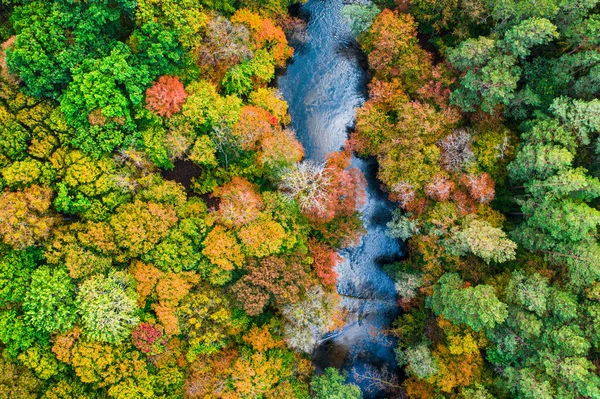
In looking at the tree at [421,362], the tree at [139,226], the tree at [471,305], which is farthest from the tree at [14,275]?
the tree at [471,305]

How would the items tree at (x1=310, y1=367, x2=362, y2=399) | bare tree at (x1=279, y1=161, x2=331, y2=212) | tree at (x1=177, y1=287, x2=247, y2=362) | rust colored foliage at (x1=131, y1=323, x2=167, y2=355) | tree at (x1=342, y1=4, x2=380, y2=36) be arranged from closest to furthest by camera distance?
rust colored foliage at (x1=131, y1=323, x2=167, y2=355)
tree at (x1=177, y1=287, x2=247, y2=362)
bare tree at (x1=279, y1=161, x2=331, y2=212)
tree at (x1=310, y1=367, x2=362, y2=399)
tree at (x1=342, y1=4, x2=380, y2=36)

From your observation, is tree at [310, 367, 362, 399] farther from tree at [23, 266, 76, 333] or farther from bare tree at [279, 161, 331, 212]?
tree at [23, 266, 76, 333]

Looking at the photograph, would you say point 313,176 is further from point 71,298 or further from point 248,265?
point 71,298

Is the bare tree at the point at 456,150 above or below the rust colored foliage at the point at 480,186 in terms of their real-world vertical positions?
above

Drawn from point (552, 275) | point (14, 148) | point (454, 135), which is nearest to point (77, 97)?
point (14, 148)

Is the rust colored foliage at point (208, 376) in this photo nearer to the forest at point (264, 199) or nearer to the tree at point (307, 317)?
the forest at point (264, 199)

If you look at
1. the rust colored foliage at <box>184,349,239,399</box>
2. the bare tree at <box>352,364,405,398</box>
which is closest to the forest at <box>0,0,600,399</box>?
the rust colored foliage at <box>184,349,239,399</box>
